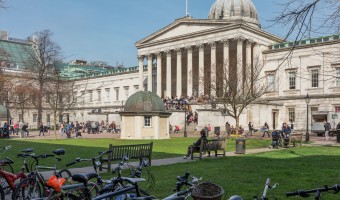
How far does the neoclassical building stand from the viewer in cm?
5438

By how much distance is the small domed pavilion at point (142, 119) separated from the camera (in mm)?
37125

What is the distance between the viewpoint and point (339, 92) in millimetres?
55969

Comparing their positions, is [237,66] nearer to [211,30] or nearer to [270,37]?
[211,30]

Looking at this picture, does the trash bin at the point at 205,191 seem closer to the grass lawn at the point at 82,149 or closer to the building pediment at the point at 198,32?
the grass lawn at the point at 82,149

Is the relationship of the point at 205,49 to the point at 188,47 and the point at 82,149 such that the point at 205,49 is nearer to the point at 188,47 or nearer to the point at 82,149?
the point at 188,47

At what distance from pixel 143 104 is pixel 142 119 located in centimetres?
136

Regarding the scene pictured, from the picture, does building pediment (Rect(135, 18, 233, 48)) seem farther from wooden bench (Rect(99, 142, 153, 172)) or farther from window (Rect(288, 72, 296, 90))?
wooden bench (Rect(99, 142, 153, 172))

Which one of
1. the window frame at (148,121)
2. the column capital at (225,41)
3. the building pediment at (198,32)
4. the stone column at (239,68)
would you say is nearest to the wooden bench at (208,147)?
the window frame at (148,121)

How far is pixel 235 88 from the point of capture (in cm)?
4403

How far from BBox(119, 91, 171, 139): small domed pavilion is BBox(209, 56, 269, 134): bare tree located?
7586 mm

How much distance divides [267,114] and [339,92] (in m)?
10.1

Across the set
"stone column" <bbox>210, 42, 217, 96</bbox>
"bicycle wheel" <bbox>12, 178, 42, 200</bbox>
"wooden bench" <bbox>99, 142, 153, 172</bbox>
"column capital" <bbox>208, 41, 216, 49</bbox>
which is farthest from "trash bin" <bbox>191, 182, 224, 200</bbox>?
"column capital" <bbox>208, 41, 216, 49</bbox>

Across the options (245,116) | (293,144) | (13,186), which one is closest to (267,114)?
(245,116)

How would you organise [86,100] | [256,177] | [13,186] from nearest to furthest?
[13,186] < [256,177] < [86,100]
